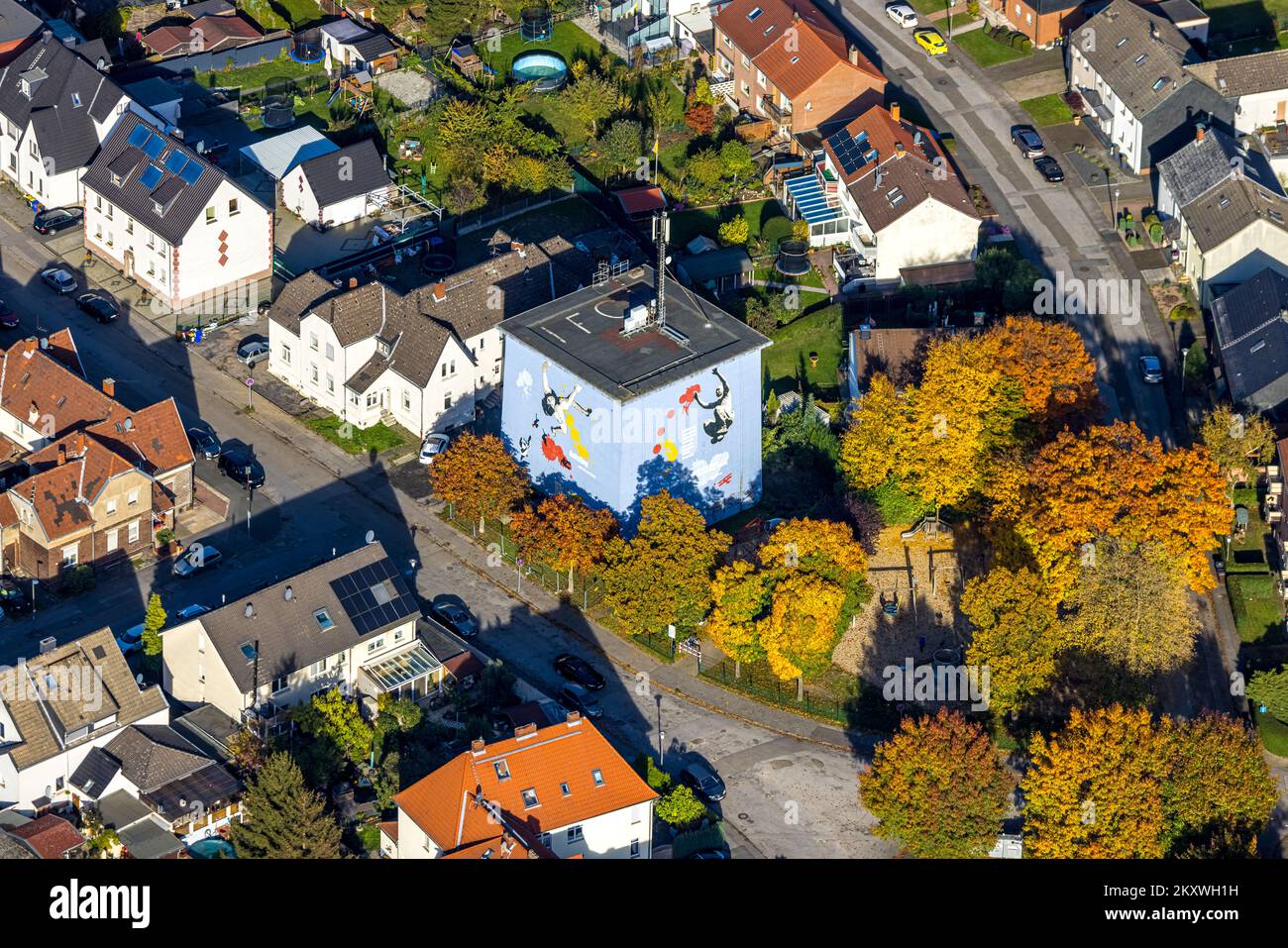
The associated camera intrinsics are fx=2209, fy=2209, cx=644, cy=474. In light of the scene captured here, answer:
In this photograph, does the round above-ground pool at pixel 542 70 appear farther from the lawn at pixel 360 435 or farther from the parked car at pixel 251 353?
the lawn at pixel 360 435

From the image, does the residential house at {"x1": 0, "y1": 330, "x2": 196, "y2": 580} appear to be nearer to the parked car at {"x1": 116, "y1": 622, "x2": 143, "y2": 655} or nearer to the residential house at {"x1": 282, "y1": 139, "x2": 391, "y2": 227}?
the parked car at {"x1": 116, "y1": 622, "x2": 143, "y2": 655}

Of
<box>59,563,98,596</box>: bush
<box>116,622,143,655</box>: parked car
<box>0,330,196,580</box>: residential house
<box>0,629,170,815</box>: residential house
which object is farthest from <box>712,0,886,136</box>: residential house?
<box>0,629,170,815</box>: residential house

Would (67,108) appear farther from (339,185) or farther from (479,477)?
(479,477)

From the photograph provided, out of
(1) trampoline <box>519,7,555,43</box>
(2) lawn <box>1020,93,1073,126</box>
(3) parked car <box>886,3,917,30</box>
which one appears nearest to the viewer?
(2) lawn <box>1020,93,1073,126</box>

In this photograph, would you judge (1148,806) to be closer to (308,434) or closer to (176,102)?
(308,434)

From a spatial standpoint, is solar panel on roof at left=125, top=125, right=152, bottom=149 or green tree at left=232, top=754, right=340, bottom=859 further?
solar panel on roof at left=125, top=125, right=152, bottom=149

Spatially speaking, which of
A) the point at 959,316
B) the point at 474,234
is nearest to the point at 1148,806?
the point at 959,316
